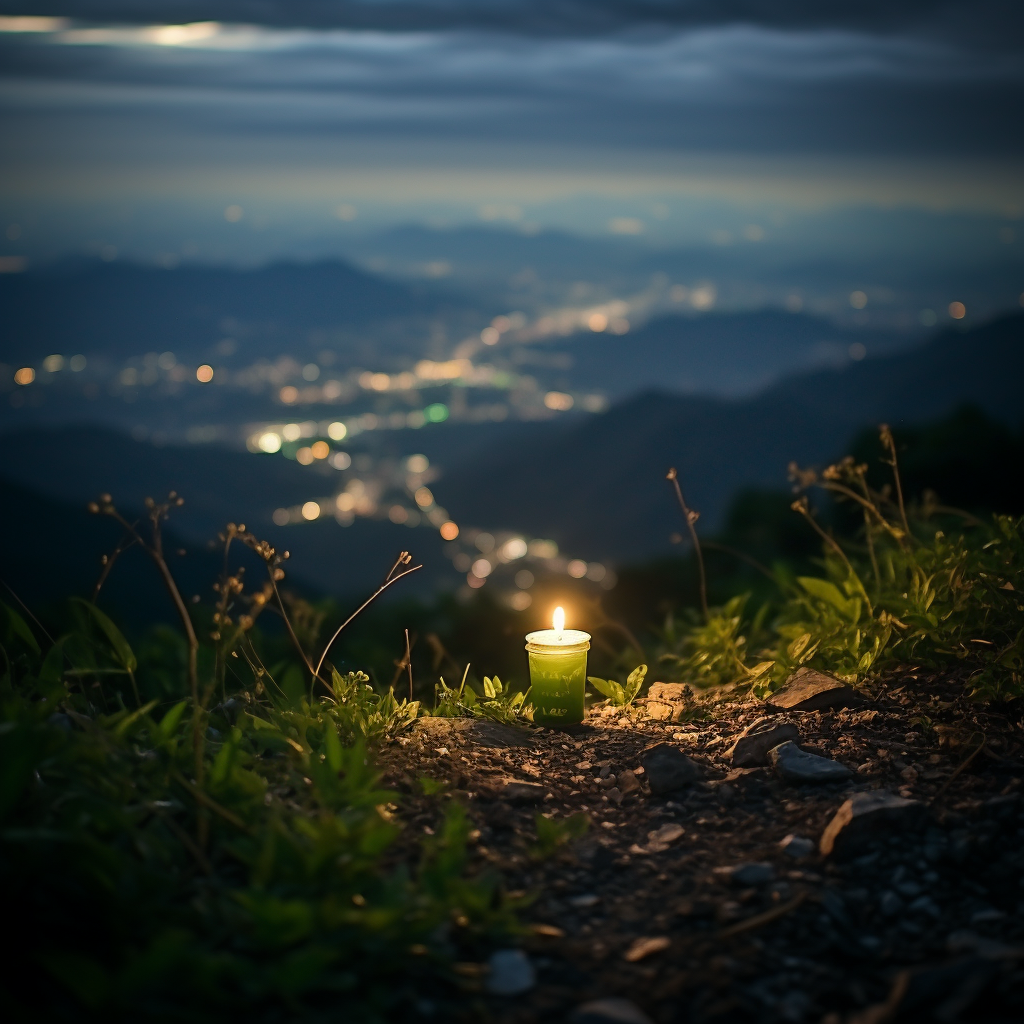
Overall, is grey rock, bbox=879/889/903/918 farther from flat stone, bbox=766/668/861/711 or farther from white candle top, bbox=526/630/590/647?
white candle top, bbox=526/630/590/647

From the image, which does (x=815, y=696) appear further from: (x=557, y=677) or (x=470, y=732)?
(x=470, y=732)

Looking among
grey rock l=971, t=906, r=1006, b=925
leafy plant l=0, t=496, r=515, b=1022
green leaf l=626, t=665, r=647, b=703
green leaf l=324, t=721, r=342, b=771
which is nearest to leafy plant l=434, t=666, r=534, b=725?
green leaf l=626, t=665, r=647, b=703

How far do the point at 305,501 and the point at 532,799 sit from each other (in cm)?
12527

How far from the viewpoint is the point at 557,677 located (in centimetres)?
327

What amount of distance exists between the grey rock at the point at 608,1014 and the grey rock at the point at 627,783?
0.97 meters

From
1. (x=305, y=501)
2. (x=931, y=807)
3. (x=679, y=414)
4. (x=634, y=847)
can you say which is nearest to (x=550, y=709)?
(x=634, y=847)

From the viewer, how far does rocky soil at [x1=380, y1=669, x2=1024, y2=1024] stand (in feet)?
5.97

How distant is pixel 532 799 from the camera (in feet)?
8.67

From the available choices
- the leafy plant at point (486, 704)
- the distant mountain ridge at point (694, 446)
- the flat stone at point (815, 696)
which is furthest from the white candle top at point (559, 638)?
the distant mountain ridge at point (694, 446)

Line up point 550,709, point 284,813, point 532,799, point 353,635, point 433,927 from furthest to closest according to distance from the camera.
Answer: point 353,635, point 550,709, point 532,799, point 284,813, point 433,927

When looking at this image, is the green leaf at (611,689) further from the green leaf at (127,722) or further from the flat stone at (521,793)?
the green leaf at (127,722)

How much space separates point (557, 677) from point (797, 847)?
3.74 feet

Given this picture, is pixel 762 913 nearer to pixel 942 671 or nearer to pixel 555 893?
pixel 555 893

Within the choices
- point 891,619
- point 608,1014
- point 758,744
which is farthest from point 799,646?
point 608,1014
